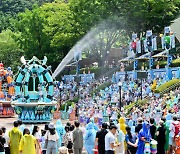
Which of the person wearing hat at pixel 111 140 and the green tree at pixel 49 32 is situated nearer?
the person wearing hat at pixel 111 140

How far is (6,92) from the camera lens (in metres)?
46.8

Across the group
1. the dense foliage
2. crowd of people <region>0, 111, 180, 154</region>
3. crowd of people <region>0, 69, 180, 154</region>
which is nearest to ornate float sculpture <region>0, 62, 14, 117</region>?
the dense foliage

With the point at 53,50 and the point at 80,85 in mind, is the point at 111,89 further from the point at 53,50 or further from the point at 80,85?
the point at 53,50

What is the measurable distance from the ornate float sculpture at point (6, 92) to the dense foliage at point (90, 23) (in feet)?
37.4

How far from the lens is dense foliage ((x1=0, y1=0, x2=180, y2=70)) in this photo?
5419cm

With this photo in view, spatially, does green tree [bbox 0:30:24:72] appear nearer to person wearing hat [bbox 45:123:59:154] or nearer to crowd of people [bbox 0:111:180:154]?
crowd of people [bbox 0:111:180:154]

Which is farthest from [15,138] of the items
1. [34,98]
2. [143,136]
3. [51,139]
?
[34,98]

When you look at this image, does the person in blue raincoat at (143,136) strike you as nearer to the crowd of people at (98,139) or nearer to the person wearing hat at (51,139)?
the crowd of people at (98,139)

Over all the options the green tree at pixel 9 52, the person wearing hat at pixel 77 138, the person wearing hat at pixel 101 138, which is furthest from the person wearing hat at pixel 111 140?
the green tree at pixel 9 52

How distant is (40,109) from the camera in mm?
36594

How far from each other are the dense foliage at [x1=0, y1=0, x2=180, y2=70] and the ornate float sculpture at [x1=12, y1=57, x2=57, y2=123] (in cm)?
1774

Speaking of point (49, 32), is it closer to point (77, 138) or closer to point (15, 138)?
point (77, 138)

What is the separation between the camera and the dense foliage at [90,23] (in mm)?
54188

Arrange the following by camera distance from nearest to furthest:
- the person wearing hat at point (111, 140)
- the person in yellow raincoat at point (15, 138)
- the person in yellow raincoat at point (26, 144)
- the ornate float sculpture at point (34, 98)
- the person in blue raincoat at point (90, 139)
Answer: the person wearing hat at point (111, 140) → the person in yellow raincoat at point (26, 144) → the person in yellow raincoat at point (15, 138) → the person in blue raincoat at point (90, 139) → the ornate float sculpture at point (34, 98)
